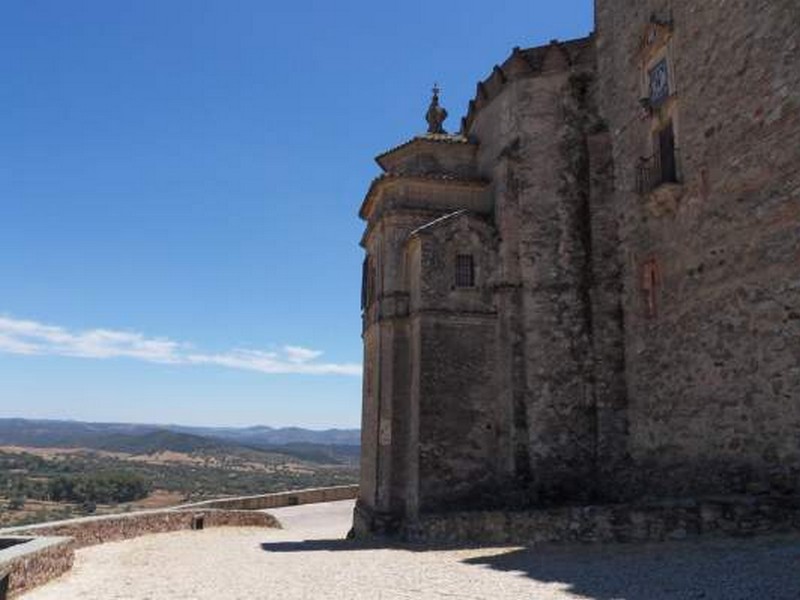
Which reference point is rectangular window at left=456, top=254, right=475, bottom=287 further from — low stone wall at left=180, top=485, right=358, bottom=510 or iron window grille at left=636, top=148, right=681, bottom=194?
low stone wall at left=180, top=485, right=358, bottom=510

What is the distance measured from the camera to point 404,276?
57.5ft

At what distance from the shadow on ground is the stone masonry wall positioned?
2394mm

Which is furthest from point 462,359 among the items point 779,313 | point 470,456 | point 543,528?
point 779,313

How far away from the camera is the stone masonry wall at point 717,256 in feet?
36.4

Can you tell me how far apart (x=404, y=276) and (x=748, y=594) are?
1173 centimetres

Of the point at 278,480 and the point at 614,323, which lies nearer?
the point at 614,323

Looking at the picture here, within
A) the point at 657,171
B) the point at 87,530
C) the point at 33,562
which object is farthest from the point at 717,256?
the point at 87,530

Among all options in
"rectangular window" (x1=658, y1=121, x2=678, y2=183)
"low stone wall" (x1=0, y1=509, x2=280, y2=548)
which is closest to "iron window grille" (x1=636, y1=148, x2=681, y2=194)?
"rectangular window" (x1=658, y1=121, x2=678, y2=183)

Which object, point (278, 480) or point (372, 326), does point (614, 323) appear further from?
point (278, 480)

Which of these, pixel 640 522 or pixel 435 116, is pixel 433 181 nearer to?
pixel 435 116

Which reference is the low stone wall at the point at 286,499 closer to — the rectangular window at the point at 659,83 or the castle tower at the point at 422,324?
the castle tower at the point at 422,324

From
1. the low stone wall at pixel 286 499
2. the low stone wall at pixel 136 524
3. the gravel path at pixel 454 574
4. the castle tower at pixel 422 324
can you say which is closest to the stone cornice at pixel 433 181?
the castle tower at pixel 422 324

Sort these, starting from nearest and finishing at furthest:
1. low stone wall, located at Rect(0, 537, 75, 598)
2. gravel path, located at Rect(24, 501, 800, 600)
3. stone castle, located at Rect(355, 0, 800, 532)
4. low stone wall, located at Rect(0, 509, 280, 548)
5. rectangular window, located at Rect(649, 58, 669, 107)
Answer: gravel path, located at Rect(24, 501, 800, 600) → low stone wall, located at Rect(0, 537, 75, 598) → stone castle, located at Rect(355, 0, 800, 532) → low stone wall, located at Rect(0, 509, 280, 548) → rectangular window, located at Rect(649, 58, 669, 107)

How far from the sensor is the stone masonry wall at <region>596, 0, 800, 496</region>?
11109 millimetres
